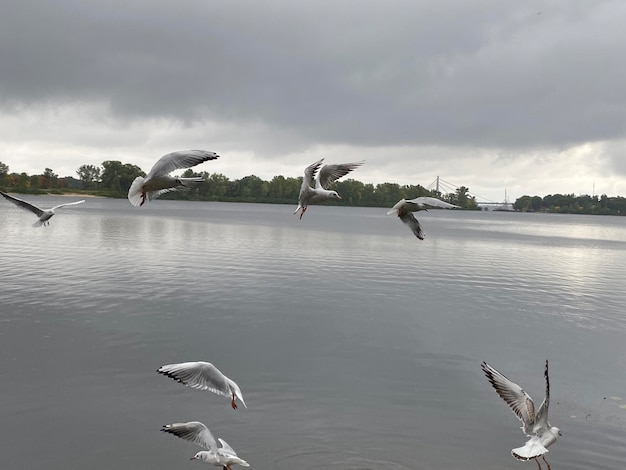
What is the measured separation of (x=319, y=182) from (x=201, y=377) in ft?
14.3

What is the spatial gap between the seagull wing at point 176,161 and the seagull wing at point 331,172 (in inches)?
94.7

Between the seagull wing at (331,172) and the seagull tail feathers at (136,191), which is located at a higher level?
the seagull wing at (331,172)

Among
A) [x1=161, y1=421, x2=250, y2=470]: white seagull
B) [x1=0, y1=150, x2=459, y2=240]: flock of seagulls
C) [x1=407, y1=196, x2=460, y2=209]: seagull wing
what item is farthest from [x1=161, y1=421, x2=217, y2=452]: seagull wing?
[x1=407, y1=196, x2=460, y2=209]: seagull wing

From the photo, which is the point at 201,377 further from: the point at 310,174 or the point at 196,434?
the point at 310,174

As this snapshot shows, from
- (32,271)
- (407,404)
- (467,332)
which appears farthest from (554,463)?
(32,271)

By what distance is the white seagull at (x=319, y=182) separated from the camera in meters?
8.29

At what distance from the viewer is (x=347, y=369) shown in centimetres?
2173

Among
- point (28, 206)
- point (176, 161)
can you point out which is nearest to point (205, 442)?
point (176, 161)

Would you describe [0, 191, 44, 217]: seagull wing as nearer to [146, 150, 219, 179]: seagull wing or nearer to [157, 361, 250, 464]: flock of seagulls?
[157, 361, 250, 464]: flock of seagulls

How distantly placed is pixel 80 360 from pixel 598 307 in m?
30.5

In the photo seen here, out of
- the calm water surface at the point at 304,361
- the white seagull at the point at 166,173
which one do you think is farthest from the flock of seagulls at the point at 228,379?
the calm water surface at the point at 304,361

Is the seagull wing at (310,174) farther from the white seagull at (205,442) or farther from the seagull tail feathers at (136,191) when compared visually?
the white seagull at (205,442)

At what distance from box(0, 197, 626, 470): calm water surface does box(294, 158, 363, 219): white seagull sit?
336 inches

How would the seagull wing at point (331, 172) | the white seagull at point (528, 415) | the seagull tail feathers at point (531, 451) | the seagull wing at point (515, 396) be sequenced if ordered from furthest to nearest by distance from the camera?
the seagull wing at point (515, 396), the white seagull at point (528, 415), the seagull tail feathers at point (531, 451), the seagull wing at point (331, 172)
